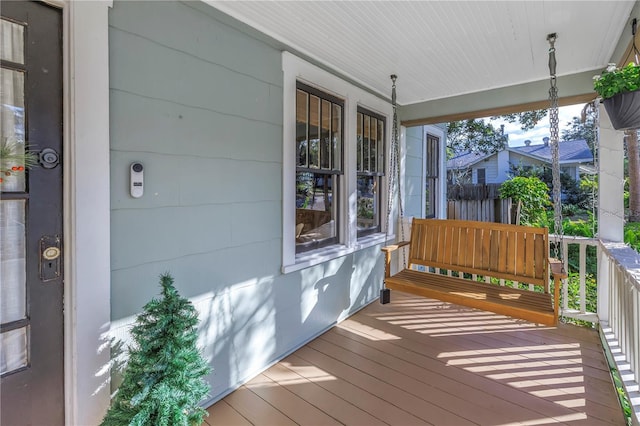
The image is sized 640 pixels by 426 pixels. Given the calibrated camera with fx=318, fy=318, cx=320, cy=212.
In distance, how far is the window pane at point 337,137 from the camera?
3.14 meters

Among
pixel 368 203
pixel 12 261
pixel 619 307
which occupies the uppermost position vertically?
pixel 368 203

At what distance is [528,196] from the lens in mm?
6441

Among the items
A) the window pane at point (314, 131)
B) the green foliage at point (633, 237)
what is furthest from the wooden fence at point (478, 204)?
the window pane at point (314, 131)

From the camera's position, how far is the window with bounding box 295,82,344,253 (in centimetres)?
275

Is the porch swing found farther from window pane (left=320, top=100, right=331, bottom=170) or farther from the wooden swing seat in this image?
window pane (left=320, top=100, right=331, bottom=170)

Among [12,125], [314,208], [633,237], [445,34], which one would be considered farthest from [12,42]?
[633,237]

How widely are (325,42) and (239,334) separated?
2.25 metres

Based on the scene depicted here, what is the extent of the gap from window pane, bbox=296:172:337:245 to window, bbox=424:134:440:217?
293 centimetres

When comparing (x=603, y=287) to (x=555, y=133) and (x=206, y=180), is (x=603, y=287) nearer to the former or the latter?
(x=555, y=133)

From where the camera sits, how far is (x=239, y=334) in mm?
2150

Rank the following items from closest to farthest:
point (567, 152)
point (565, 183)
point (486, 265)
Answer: point (486, 265), point (565, 183), point (567, 152)

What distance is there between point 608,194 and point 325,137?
2.60 m

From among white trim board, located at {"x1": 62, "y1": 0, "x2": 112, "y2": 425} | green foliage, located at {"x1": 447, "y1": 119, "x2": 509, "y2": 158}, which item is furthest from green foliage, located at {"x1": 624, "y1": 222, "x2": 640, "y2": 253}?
green foliage, located at {"x1": 447, "y1": 119, "x2": 509, "y2": 158}

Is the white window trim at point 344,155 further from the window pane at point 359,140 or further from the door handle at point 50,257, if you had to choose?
the door handle at point 50,257
